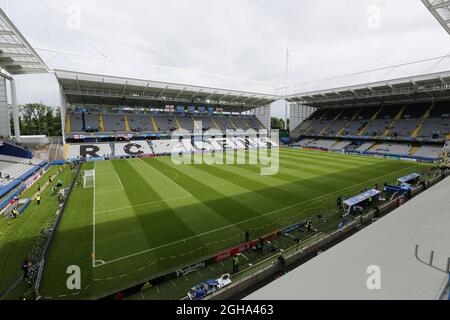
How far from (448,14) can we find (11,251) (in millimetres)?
31775

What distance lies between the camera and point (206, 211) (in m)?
18.3

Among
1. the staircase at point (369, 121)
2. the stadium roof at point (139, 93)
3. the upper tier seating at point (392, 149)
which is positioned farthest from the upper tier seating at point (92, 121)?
the staircase at point (369, 121)

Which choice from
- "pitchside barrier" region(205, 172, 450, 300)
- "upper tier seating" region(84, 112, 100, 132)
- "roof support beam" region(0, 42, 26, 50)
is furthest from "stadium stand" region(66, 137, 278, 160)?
"pitchside barrier" region(205, 172, 450, 300)

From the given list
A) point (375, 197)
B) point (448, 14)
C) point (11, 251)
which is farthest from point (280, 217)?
point (448, 14)

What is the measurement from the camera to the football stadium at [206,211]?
516cm

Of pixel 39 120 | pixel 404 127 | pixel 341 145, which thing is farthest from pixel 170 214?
pixel 39 120

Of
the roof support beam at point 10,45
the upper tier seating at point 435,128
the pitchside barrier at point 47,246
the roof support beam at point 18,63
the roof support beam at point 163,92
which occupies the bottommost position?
the pitchside barrier at point 47,246

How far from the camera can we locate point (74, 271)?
37.8 ft

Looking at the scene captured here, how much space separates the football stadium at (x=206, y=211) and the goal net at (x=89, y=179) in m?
0.38

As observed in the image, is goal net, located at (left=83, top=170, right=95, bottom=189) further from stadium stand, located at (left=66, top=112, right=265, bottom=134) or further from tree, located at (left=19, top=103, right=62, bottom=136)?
tree, located at (left=19, top=103, right=62, bottom=136)

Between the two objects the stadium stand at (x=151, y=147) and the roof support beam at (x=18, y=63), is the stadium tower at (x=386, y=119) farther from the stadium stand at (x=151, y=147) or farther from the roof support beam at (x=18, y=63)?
the roof support beam at (x=18, y=63)

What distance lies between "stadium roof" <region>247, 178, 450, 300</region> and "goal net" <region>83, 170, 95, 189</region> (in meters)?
26.1
